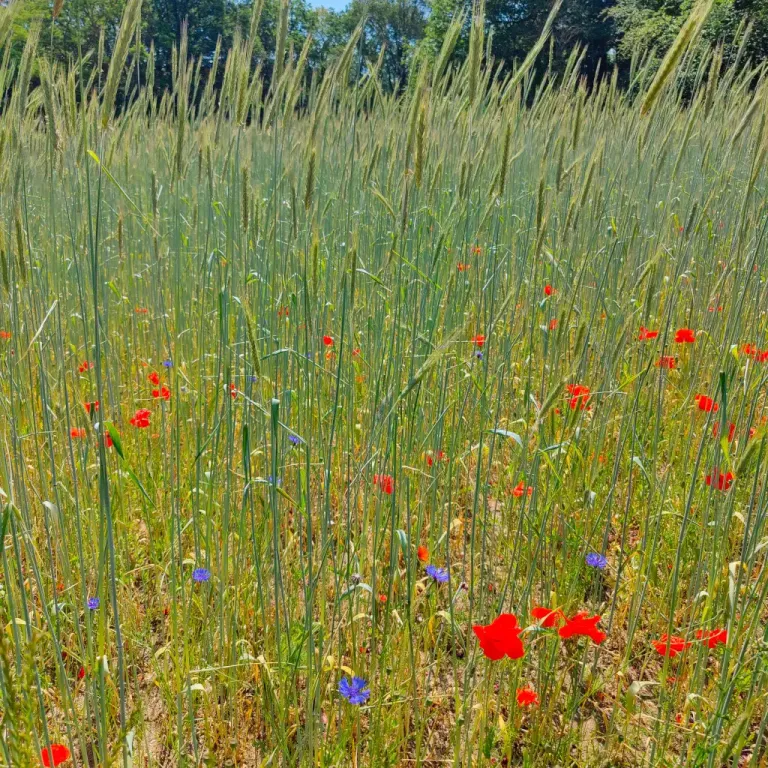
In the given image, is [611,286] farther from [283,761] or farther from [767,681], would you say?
[283,761]

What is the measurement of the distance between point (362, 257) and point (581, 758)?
1.69 m

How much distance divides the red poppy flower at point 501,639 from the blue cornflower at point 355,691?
0.21m

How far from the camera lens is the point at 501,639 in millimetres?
866

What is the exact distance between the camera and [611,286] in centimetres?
207

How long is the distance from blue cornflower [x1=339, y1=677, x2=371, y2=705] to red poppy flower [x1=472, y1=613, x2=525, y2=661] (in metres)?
0.21

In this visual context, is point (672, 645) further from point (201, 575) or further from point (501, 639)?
point (201, 575)

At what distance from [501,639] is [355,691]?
25 cm

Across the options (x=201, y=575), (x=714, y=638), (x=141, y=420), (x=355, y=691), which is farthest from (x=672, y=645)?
(x=141, y=420)

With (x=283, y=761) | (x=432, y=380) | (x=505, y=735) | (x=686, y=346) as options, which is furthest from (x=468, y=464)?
(x=686, y=346)

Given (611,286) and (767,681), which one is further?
(611,286)

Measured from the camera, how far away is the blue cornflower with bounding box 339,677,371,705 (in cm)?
93

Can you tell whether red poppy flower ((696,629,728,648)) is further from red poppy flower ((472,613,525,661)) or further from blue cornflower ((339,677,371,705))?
blue cornflower ((339,677,371,705))

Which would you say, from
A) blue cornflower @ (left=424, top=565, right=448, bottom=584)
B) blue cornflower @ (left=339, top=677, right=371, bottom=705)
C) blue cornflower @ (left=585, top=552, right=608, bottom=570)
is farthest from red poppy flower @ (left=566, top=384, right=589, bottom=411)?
blue cornflower @ (left=339, top=677, right=371, bottom=705)

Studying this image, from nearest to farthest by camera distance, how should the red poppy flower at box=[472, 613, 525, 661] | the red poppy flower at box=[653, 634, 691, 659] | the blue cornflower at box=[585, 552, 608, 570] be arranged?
the red poppy flower at box=[472, 613, 525, 661] < the red poppy flower at box=[653, 634, 691, 659] < the blue cornflower at box=[585, 552, 608, 570]
